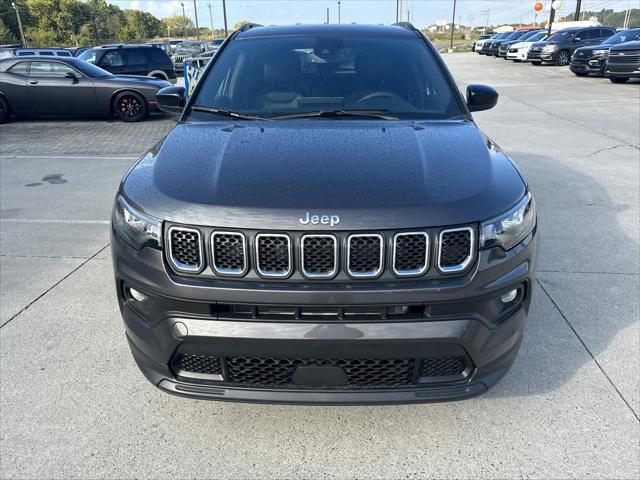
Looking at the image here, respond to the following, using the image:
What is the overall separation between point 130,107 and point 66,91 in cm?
148

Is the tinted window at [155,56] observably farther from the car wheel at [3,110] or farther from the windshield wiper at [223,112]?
the windshield wiper at [223,112]

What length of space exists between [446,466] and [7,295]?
337 cm

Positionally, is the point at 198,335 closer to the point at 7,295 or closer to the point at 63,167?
the point at 7,295

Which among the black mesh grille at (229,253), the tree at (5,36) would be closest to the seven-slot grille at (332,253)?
the black mesh grille at (229,253)

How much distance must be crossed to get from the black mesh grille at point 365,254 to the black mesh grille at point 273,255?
25 centimetres

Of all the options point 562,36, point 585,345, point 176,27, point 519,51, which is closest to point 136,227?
point 585,345

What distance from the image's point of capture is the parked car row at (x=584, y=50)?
17781 mm

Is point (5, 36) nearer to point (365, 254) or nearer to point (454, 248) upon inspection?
point (365, 254)

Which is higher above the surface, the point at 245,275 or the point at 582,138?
the point at 245,275

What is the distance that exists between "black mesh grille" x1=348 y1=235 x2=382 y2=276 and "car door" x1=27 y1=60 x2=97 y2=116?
12468 mm

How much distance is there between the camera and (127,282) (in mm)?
2283

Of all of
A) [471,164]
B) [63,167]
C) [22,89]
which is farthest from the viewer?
[22,89]

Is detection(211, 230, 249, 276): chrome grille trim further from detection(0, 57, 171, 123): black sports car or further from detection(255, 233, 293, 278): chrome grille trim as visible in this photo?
detection(0, 57, 171, 123): black sports car

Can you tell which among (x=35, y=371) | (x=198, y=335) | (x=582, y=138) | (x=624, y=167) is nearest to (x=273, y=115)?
(x=198, y=335)
